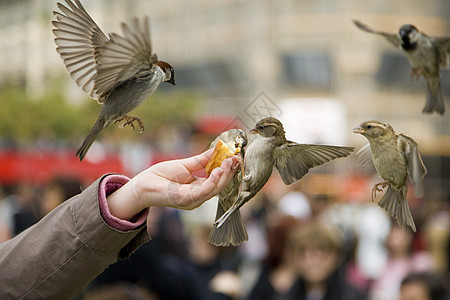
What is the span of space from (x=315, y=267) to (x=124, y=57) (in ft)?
10.8

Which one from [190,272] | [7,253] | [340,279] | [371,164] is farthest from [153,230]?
[371,164]

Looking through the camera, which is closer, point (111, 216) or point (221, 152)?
point (221, 152)

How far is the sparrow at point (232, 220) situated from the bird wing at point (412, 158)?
0.24m

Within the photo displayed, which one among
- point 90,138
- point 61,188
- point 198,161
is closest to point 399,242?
point 61,188

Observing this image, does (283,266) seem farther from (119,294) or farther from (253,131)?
(253,131)

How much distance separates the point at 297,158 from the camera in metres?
0.93

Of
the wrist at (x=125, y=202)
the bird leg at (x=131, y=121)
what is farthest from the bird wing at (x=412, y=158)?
Answer: the wrist at (x=125, y=202)

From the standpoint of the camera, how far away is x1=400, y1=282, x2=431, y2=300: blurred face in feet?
12.6

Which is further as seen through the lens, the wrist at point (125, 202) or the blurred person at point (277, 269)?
the blurred person at point (277, 269)

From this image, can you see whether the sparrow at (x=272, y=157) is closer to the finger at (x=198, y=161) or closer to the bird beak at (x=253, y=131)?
the bird beak at (x=253, y=131)

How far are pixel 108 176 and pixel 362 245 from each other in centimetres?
469

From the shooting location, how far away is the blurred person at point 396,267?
4367 millimetres

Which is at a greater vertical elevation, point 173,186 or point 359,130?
point 359,130

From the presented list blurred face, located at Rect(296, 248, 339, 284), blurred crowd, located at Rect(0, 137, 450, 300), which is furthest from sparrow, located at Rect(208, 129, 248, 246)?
blurred face, located at Rect(296, 248, 339, 284)
